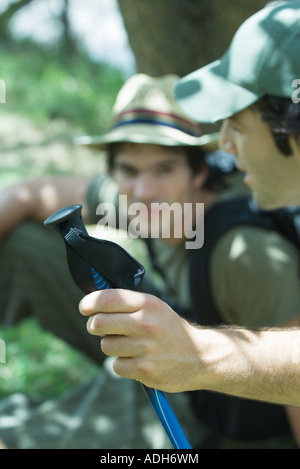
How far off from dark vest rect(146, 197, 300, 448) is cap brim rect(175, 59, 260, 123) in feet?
1.60

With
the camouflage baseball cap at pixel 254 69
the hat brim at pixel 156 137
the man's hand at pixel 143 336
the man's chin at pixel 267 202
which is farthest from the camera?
the hat brim at pixel 156 137

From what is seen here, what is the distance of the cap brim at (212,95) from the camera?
168 centimetres

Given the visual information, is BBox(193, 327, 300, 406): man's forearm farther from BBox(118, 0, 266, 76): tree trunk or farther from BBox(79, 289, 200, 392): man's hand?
BBox(118, 0, 266, 76): tree trunk

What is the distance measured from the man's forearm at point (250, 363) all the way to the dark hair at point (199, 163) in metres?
1.33

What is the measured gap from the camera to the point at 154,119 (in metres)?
2.42

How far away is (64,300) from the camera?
267 centimetres

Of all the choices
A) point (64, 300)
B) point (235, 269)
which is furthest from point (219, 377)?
point (64, 300)

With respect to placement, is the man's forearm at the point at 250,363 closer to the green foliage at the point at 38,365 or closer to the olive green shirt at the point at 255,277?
the olive green shirt at the point at 255,277

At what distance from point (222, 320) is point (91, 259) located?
109 centimetres

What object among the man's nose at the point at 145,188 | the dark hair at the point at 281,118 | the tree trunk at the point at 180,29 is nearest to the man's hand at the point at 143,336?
the dark hair at the point at 281,118

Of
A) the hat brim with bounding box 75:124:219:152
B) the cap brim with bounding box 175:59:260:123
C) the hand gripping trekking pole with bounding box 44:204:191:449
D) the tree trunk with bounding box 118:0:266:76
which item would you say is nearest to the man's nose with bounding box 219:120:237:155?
the cap brim with bounding box 175:59:260:123

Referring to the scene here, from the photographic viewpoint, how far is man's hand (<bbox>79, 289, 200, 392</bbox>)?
1.04 meters
